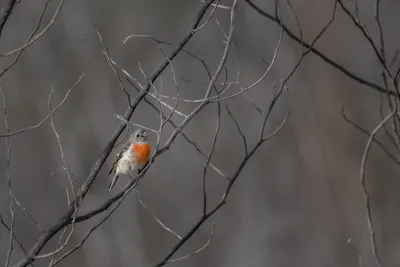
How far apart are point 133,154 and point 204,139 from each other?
399 cm

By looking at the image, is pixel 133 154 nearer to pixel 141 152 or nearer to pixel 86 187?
pixel 141 152

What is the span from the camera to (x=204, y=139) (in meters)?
8.02

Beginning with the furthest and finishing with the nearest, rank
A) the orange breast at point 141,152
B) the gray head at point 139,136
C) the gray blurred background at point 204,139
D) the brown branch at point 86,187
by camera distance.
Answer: the gray blurred background at point 204,139, the gray head at point 139,136, the orange breast at point 141,152, the brown branch at point 86,187

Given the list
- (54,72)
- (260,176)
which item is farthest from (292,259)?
(54,72)

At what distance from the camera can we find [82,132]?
8078 millimetres

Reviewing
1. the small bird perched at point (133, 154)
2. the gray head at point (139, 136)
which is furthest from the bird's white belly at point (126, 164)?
the gray head at point (139, 136)

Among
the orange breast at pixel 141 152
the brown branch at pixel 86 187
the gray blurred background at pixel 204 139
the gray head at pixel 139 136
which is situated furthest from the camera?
the gray blurred background at pixel 204 139

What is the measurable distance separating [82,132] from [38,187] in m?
0.84

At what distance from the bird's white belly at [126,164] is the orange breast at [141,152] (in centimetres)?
5

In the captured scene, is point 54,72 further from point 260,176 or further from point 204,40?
point 260,176

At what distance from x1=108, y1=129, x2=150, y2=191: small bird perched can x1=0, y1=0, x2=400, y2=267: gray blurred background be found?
352 centimetres

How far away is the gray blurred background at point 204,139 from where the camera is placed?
7.88 metres

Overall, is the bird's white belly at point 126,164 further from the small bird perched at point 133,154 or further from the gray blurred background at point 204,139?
the gray blurred background at point 204,139

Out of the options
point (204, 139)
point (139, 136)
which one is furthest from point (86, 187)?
point (204, 139)
